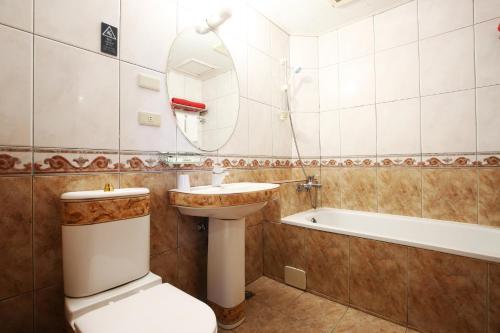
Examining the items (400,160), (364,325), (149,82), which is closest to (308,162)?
(400,160)

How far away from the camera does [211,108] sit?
5.41 feet

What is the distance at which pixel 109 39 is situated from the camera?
1.14m

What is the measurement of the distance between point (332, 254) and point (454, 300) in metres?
0.67

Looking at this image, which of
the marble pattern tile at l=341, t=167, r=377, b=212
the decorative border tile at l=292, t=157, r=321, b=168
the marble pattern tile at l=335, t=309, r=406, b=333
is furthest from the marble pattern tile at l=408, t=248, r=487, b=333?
the decorative border tile at l=292, t=157, r=321, b=168

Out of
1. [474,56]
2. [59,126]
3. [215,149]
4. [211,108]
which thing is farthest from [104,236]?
[474,56]

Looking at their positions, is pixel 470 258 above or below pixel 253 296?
above

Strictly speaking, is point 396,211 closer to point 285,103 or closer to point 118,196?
point 285,103

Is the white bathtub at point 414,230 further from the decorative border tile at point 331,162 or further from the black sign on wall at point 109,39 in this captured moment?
the black sign on wall at point 109,39

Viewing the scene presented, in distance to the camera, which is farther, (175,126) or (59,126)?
(175,126)

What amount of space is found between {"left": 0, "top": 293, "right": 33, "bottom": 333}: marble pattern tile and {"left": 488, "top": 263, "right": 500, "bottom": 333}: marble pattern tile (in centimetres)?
210

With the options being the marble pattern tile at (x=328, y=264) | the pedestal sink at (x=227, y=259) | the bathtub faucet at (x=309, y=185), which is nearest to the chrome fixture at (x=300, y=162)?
the bathtub faucet at (x=309, y=185)

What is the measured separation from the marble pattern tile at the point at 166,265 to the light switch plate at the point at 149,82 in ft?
3.10

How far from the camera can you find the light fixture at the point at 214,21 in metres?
1.52

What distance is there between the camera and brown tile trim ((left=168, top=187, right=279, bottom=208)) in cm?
115
